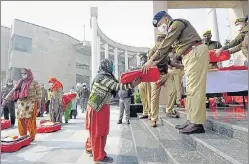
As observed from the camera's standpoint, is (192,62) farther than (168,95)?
No

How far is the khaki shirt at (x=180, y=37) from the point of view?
235 cm

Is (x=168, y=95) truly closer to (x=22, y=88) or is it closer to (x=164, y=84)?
(x=164, y=84)

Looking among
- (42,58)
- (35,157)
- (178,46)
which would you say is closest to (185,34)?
(178,46)

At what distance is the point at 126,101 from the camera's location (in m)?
5.87

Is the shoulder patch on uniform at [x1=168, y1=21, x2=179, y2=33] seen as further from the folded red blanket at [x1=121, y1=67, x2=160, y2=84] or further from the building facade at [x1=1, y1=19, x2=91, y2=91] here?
the building facade at [x1=1, y1=19, x2=91, y2=91]

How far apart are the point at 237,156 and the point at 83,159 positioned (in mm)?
2015

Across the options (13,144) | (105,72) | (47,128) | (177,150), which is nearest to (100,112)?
(105,72)

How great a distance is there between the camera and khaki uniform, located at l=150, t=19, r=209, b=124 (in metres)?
2.19

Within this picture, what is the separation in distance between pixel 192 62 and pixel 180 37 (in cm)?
37

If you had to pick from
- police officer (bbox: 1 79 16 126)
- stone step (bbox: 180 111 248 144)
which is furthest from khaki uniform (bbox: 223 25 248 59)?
police officer (bbox: 1 79 16 126)

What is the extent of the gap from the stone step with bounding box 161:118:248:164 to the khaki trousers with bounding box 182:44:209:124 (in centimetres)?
23

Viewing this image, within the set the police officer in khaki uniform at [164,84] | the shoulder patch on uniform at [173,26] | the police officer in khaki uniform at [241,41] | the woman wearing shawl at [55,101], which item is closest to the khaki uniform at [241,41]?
the police officer in khaki uniform at [241,41]

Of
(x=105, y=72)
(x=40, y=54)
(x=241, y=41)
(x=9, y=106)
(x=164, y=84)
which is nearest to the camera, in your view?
(x=105, y=72)

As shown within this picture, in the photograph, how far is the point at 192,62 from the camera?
7.45 feet
